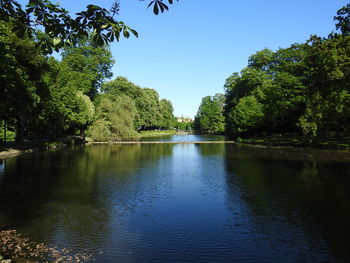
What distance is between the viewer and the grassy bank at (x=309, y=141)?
134ft

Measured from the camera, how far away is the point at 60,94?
141 feet

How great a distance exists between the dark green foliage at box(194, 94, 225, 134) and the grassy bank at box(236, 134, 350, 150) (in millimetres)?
66976

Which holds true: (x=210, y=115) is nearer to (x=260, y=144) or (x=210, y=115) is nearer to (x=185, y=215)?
(x=260, y=144)

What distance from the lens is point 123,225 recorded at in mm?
11125

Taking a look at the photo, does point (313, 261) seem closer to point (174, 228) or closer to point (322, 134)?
point (174, 228)

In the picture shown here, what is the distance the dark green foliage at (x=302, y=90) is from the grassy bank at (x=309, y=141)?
113 centimetres

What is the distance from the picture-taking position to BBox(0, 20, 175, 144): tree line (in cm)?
2858

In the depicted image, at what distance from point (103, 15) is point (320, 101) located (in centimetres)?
4215

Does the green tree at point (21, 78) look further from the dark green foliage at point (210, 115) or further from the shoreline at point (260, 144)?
the dark green foliage at point (210, 115)

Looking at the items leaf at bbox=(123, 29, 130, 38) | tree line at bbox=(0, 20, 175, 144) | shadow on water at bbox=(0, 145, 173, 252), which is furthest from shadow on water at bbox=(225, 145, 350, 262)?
tree line at bbox=(0, 20, 175, 144)

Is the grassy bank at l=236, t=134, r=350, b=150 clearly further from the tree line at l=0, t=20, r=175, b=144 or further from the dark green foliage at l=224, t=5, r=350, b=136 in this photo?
the tree line at l=0, t=20, r=175, b=144

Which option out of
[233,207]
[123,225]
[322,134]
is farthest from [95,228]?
[322,134]

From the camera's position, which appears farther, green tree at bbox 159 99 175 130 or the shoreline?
green tree at bbox 159 99 175 130

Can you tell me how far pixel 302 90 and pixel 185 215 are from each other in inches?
1609
